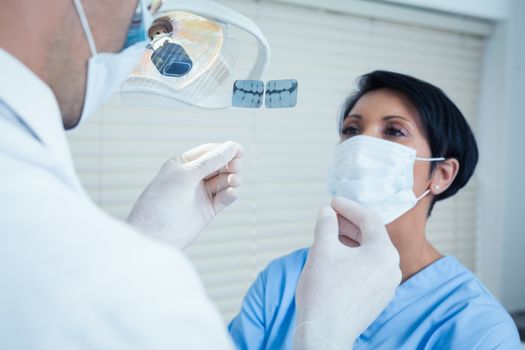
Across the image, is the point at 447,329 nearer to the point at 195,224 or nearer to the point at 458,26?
the point at 195,224

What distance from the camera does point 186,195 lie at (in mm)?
1162

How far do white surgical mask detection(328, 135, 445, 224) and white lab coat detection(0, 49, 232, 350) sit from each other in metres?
1.05

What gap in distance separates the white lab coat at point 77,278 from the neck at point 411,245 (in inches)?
45.4

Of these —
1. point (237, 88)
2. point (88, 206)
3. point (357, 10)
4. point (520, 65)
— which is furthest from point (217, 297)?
point (520, 65)

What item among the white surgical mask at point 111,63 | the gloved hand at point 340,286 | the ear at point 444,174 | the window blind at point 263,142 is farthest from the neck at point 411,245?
the white surgical mask at point 111,63

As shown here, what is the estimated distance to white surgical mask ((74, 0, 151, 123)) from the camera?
683mm

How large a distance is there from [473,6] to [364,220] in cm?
199

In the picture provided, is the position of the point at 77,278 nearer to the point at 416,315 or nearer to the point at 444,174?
the point at 416,315

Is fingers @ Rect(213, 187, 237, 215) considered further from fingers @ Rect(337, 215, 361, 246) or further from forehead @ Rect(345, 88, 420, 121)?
forehead @ Rect(345, 88, 420, 121)

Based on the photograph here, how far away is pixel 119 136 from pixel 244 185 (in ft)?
2.00

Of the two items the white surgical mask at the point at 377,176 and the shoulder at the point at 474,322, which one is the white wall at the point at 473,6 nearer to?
the white surgical mask at the point at 377,176

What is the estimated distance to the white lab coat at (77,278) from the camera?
44 cm

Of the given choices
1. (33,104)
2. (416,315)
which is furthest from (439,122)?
(33,104)

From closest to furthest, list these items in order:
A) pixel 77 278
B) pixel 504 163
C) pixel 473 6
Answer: pixel 77 278
pixel 473 6
pixel 504 163
